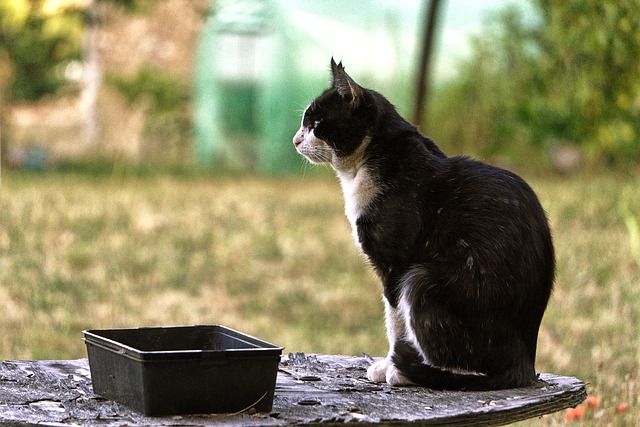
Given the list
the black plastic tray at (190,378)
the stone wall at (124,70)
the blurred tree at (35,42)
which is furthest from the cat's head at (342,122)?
the stone wall at (124,70)

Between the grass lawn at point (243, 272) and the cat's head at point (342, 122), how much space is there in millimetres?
2127

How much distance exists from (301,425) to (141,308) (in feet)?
14.2

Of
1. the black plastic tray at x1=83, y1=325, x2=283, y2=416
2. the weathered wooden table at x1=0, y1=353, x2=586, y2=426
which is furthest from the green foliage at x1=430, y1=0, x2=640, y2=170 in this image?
the black plastic tray at x1=83, y1=325, x2=283, y2=416

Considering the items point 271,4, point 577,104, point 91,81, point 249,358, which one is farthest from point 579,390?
point 91,81

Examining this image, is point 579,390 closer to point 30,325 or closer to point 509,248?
point 509,248

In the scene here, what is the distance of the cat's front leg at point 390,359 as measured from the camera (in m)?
3.05

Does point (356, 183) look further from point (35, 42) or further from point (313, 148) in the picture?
point (35, 42)

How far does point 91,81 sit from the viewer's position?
13.2 meters

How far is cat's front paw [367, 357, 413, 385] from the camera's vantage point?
119 inches

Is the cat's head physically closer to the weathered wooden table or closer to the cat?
the cat

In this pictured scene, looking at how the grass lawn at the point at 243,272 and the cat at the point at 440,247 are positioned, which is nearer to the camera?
the cat at the point at 440,247

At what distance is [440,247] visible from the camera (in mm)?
2990

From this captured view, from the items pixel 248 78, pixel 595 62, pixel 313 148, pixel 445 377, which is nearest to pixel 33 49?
→ pixel 248 78

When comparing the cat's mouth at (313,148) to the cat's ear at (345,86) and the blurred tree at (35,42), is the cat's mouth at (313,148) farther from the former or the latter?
the blurred tree at (35,42)
